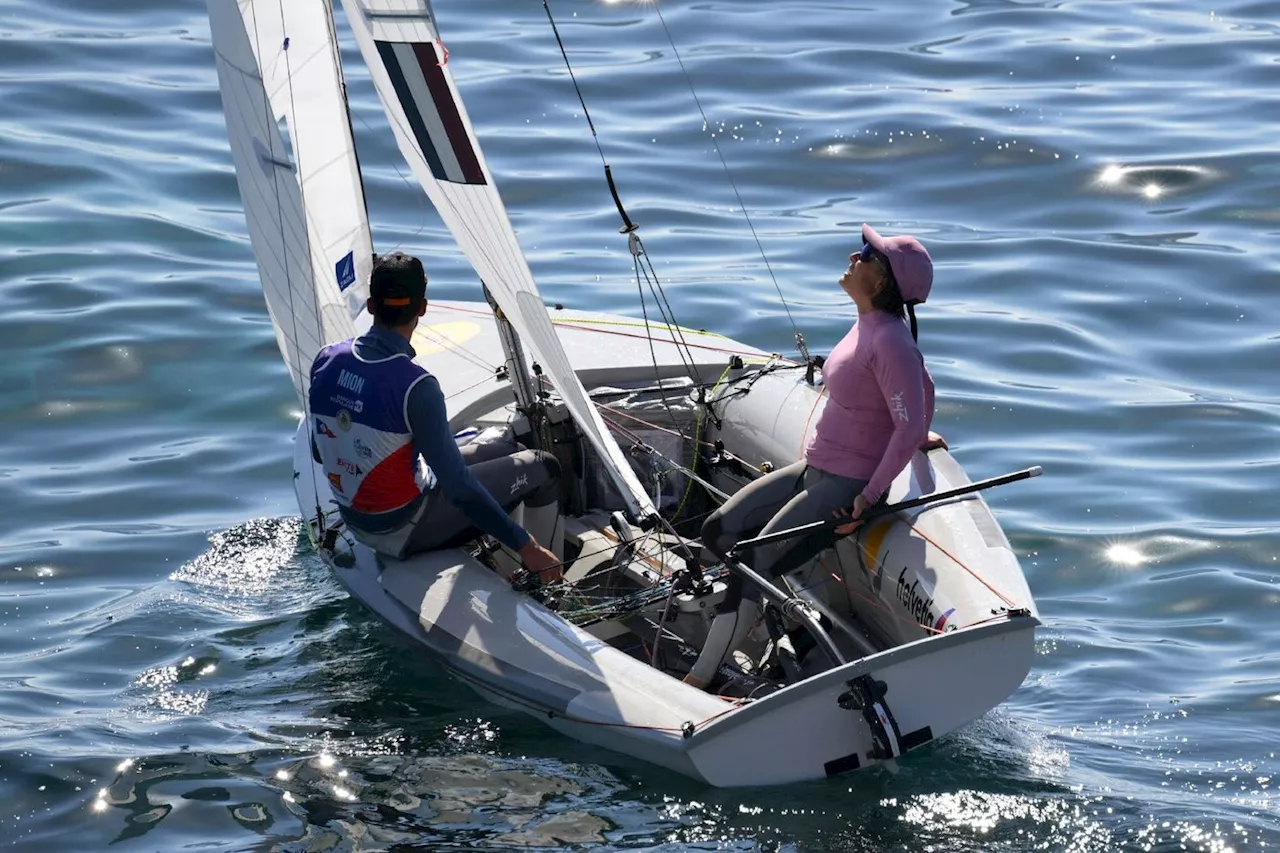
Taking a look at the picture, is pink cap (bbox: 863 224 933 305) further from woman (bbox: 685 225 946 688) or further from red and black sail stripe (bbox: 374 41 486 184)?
red and black sail stripe (bbox: 374 41 486 184)

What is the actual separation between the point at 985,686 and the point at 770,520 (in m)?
0.94

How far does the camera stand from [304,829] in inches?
187

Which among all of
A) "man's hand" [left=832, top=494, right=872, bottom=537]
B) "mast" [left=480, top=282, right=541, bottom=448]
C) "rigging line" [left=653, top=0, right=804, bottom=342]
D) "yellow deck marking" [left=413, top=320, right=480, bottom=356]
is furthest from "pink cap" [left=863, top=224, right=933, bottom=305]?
"rigging line" [left=653, top=0, right=804, bottom=342]

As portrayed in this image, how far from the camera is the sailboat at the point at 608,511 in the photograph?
15.5 ft

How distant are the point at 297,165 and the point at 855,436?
2408mm

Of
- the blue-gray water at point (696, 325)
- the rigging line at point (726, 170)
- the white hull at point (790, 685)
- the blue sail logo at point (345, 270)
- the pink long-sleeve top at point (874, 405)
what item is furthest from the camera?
the rigging line at point (726, 170)

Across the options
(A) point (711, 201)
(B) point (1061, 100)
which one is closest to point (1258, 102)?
(B) point (1061, 100)

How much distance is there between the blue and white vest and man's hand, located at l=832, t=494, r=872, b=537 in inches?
49.9

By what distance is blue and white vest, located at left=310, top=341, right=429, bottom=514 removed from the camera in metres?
5.24

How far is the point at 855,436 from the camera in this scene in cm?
526

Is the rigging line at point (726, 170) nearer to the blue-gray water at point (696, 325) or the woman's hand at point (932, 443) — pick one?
the blue-gray water at point (696, 325)

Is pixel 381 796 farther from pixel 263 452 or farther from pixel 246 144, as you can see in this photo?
pixel 263 452

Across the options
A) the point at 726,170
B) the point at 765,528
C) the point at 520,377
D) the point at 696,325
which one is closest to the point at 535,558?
the point at 765,528

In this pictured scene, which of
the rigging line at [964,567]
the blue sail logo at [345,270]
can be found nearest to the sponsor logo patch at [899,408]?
the rigging line at [964,567]
